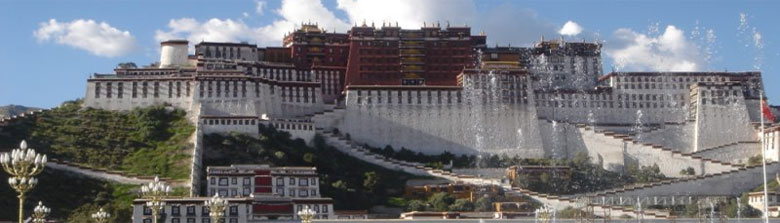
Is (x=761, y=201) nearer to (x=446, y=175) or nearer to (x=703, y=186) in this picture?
(x=703, y=186)

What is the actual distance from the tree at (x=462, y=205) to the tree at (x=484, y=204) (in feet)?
1.53

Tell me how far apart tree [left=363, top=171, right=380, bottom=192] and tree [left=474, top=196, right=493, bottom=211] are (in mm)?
8584

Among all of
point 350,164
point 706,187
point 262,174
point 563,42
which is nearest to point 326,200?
point 262,174

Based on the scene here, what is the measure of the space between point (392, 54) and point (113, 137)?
34597mm

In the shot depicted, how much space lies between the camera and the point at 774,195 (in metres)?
87.4

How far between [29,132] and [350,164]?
27.5 m

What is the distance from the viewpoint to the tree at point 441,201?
84.8 metres

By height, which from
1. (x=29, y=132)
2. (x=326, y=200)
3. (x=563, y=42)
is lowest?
(x=326, y=200)

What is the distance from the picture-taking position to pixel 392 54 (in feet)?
385

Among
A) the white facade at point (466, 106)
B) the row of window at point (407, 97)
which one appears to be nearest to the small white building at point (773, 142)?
the white facade at point (466, 106)

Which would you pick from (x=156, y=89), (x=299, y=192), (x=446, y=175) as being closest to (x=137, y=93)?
(x=156, y=89)

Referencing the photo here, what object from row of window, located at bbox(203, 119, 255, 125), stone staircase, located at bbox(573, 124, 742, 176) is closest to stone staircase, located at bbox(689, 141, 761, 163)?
stone staircase, located at bbox(573, 124, 742, 176)

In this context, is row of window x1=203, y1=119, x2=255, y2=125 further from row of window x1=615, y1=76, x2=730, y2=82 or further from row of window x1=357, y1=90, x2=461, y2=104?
row of window x1=615, y1=76, x2=730, y2=82

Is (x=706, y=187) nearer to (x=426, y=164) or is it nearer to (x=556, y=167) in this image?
(x=556, y=167)
